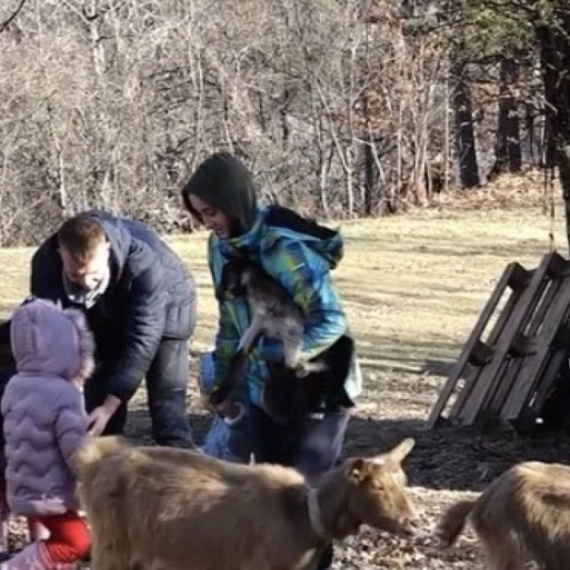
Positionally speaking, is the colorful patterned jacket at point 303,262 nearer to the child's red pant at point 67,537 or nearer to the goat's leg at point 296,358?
the goat's leg at point 296,358

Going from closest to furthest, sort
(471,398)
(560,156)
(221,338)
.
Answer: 1. (221,338)
2. (560,156)
3. (471,398)

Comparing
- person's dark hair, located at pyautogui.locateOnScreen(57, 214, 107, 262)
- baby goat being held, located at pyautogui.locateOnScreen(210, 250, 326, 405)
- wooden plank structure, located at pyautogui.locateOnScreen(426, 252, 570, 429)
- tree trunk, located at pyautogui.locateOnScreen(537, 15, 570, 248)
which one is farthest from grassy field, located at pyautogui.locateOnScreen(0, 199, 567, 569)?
tree trunk, located at pyautogui.locateOnScreen(537, 15, 570, 248)

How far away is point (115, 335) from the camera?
6.88m

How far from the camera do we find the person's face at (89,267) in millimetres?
6332

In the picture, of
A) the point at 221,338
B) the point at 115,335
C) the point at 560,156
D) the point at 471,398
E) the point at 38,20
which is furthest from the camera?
the point at 38,20

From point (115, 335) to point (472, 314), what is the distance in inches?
433

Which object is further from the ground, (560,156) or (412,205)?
(560,156)

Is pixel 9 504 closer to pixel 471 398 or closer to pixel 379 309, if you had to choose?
pixel 471 398

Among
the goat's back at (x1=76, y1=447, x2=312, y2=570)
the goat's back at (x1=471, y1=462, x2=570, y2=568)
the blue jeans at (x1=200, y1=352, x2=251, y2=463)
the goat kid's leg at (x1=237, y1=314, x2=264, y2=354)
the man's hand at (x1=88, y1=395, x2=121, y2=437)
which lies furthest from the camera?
the man's hand at (x1=88, y1=395, x2=121, y2=437)

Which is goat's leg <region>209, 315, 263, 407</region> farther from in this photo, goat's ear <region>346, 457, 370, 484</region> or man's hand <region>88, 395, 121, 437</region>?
goat's ear <region>346, 457, 370, 484</region>

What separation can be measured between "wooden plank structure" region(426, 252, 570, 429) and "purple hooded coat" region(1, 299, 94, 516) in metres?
4.46

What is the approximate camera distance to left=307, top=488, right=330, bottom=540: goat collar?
5320mm

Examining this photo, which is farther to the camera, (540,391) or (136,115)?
(136,115)

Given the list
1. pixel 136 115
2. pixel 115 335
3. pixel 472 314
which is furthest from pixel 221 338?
pixel 136 115
